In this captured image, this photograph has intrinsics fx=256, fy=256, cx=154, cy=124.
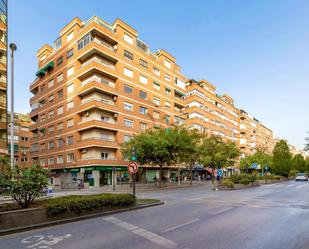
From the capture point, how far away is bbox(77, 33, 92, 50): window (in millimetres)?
37781

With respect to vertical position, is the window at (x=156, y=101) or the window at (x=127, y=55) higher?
the window at (x=127, y=55)

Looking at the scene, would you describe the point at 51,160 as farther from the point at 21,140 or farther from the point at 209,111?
the point at 209,111

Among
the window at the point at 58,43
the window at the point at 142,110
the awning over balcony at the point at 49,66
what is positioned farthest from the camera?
the awning over balcony at the point at 49,66

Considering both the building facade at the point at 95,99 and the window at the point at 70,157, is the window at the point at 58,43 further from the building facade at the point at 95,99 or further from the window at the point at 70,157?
the window at the point at 70,157

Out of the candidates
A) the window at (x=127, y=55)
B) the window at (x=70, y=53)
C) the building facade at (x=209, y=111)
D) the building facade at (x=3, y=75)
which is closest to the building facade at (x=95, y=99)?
the window at (x=127, y=55)

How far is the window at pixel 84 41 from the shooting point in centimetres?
3778

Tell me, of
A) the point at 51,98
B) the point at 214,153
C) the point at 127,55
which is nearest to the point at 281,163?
the point at 214,153

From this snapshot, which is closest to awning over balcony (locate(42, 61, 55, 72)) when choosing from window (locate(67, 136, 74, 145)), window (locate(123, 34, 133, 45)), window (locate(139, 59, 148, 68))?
window (locate(123, 34, 133, 45))

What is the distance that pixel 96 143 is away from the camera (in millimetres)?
35438

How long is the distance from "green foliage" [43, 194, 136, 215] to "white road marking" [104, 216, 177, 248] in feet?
3.39

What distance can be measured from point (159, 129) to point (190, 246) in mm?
25975

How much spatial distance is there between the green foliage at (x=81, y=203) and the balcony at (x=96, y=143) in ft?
77.4

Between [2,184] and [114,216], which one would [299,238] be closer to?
[114,216]

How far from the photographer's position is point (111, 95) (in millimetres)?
39281
